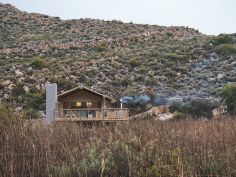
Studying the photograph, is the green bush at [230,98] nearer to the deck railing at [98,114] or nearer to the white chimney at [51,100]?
the deck railing at [98,114]

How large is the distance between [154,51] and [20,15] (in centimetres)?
2325

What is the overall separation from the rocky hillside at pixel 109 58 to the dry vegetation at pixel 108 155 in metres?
22.5

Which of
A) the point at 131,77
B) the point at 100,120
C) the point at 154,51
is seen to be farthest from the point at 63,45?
the point at 100,120

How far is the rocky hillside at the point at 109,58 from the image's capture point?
39.3 metres

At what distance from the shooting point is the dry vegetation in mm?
8281

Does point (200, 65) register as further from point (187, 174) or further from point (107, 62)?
point (187, 174)

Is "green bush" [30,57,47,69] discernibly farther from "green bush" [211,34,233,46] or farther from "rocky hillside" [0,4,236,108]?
"green bush" [211,34,233,46]

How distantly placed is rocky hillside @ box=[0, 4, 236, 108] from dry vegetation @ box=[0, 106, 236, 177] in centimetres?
2255

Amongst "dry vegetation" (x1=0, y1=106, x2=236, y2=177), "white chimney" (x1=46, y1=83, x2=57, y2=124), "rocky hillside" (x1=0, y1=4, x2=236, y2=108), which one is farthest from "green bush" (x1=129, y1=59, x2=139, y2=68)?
"dry vegetation" (x1=0, y1=106, x2=236, y2=177)

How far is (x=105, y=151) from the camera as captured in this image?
880 centimetres

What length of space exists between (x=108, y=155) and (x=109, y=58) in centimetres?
3832

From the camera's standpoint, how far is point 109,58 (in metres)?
46.9

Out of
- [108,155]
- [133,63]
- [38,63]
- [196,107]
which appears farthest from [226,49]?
[108,155]

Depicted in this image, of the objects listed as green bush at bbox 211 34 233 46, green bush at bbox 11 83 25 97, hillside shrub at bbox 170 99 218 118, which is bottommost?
hillside shrub at bbox 170 99 218 118
